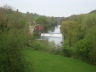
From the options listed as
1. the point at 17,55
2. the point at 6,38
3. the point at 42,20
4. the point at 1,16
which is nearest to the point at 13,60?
the point at 17,55

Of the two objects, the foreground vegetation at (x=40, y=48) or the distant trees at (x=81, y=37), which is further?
the distant trees at (x=81, y=37)

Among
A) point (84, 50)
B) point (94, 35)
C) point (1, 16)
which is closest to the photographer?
point (1, 16)

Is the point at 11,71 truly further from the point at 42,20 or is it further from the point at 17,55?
the point at 42,20

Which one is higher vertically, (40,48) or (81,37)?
(81,37)

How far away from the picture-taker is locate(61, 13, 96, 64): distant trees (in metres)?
17.0

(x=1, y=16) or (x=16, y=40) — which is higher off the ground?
(x=1, y=16)

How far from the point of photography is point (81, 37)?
2275cm

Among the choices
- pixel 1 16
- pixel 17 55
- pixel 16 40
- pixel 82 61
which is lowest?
pixel 82 61

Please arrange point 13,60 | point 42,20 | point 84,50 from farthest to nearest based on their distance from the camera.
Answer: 1. point 42,20
2. point 84,50
3. point 13,60

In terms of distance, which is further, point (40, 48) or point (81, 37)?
point (40, 48)

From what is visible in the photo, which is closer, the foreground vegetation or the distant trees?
the foreground vegetation

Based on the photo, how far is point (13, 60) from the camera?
8555mm

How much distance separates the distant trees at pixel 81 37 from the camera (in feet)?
55.7

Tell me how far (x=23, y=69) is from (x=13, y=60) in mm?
762
